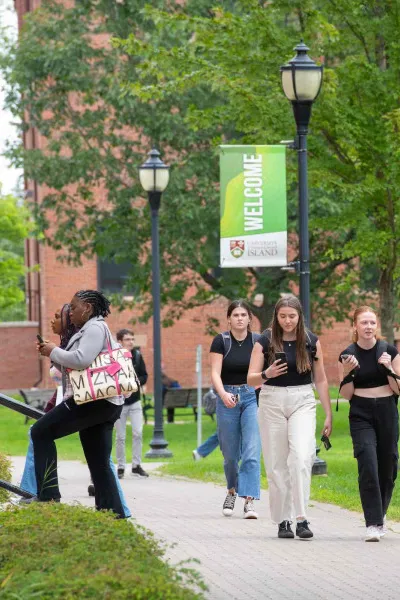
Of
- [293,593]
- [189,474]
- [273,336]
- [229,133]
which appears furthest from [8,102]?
[293,593]

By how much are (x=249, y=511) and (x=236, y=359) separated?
1294 millimetres

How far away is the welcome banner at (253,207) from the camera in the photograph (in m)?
15.5

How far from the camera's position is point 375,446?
10484mm

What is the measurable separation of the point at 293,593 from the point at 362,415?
9.17 ft

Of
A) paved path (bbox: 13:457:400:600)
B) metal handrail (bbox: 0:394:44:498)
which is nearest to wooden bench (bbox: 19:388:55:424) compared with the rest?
paved path (bbox: 13:457:400:600)

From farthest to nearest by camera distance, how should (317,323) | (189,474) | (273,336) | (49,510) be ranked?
1. (317,323)
2. (189,474)
3. (273,336)
4. (49,510)

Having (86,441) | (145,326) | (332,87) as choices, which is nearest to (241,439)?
(86,441)

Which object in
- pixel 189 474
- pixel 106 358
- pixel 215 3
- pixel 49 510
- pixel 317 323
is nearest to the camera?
pixel 49 510

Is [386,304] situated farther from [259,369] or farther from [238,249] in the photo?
[259,369]

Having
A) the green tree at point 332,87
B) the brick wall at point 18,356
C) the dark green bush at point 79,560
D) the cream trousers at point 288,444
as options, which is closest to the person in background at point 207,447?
the green tree at point 332,87

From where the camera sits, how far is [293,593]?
309 inches

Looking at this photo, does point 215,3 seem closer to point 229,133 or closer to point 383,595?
point 229,133

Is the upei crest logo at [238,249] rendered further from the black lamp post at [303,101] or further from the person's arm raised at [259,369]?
the person's arm raised at [259,369]

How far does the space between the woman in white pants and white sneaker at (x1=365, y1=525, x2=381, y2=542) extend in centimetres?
44
